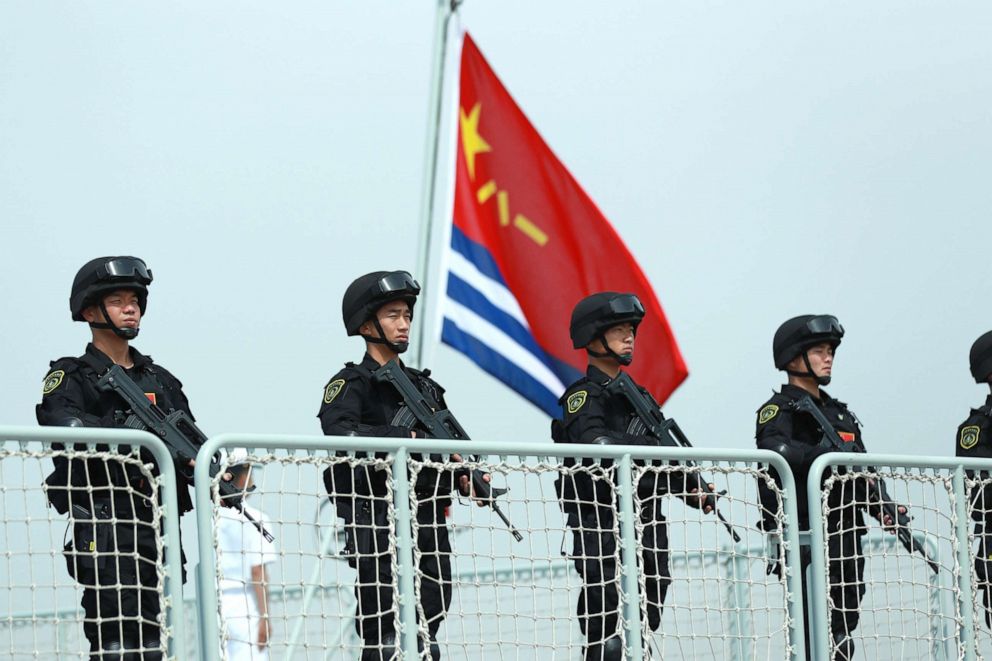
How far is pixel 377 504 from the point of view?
4.95 meters

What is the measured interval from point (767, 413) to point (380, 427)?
197cm

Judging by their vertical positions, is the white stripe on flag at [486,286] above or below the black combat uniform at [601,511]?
above

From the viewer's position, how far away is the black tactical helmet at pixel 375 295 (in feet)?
18.8

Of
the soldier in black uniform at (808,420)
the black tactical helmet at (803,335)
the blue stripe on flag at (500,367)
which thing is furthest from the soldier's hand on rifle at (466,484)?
the blue stripe on flag at (500,367)

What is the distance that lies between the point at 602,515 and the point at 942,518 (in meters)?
1.39

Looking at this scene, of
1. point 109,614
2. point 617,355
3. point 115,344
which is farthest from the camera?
point 617,355

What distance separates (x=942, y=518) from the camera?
5719mm

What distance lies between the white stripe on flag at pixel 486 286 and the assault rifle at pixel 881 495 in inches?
103

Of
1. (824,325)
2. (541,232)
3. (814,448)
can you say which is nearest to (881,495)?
(814,448)

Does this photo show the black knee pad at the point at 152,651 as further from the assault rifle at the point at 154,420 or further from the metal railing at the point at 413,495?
the assault rifle at the point at 154,420

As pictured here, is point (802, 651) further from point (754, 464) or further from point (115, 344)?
point (115, 344)

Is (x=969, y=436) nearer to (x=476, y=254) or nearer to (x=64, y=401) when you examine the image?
(x=476, y=254)

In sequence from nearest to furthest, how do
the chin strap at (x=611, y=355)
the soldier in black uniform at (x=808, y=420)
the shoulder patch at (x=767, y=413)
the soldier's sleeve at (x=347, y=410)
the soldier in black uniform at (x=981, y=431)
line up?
1. the soldier's sleeve at (x=347, y=410)
2. the chin strap at (x=611, y=355)
3. the soldier in black uniform at (x=808, y=420)
4. the shoulder patch at (x=767, y=413)
5. the soldier in black uniform at (x=981, y=431)

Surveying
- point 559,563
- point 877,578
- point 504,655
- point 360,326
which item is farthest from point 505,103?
point 504,655
